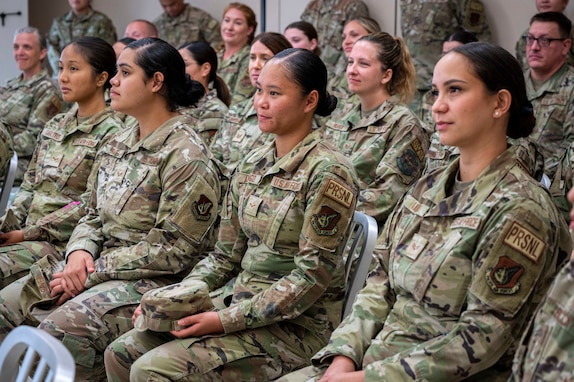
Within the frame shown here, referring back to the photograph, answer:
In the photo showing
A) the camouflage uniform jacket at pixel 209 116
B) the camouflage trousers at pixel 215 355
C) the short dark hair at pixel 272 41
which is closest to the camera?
the camouflage trousers at pixel 215 355

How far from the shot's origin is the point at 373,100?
3.65m

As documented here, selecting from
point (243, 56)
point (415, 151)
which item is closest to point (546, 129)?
point (415, 151)

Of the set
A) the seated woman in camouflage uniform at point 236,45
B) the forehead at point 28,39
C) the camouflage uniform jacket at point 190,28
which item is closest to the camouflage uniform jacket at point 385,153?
the seated woman in camouflage uniform at point 236,45

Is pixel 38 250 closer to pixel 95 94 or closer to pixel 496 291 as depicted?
pixel 95 94

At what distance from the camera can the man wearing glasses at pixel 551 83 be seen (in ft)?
13.9

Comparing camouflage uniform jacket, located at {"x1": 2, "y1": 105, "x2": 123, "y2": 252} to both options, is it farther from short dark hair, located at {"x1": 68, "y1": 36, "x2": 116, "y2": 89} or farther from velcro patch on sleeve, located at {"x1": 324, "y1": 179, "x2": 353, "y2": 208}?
velcro patch on sleeve, located at {"x1": 324, "y1": 179, "x2": 353, "y2": 208}

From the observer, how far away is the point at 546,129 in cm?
430

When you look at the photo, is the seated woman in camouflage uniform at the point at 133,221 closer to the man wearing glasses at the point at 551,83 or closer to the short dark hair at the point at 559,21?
the man wearing glasses at the point at 551,83

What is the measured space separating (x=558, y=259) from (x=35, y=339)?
1068 millimetres

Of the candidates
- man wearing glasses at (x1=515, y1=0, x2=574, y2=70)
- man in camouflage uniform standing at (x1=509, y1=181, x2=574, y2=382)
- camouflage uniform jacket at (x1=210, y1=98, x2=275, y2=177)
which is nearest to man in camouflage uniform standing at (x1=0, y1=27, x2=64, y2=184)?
camouflage uniform jacket at (x1=210, y1=98, x2=275, y2=177)

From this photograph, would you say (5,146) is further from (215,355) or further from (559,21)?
(559,21)

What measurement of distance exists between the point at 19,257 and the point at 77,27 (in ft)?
15.9

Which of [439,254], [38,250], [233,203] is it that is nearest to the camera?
[439,254]

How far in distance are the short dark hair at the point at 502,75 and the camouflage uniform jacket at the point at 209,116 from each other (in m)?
2.51
